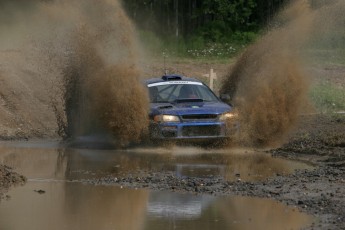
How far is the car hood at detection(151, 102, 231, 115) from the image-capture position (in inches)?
848

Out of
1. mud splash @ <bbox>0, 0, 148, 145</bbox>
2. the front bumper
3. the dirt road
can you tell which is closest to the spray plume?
the dirt road

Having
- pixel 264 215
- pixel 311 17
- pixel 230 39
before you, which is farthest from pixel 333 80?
pixel 264 215

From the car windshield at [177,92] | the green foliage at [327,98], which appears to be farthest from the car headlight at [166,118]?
the green foliage at [327,98]

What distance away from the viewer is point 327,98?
33.9 m

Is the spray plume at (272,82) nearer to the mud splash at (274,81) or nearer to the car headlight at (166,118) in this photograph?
the mud splash at (274,81)

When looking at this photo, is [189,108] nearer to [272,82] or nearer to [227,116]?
[227,116]

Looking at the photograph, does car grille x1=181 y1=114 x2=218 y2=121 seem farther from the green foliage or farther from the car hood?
the green foliage

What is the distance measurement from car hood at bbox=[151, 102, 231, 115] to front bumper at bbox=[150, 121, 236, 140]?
0.92 feet

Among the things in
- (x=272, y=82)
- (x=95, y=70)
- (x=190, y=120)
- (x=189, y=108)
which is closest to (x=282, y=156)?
(x=190, y=120)

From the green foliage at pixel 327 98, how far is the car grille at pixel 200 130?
11.0 meters

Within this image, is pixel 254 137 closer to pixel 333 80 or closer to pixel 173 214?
pixel 173 214

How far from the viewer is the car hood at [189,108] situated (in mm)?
21547

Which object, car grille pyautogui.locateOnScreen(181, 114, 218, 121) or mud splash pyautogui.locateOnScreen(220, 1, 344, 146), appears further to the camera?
mud splash pyautogui.locateOnScreen(220, 1, 344, 146)

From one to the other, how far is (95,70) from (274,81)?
399 centimetres
